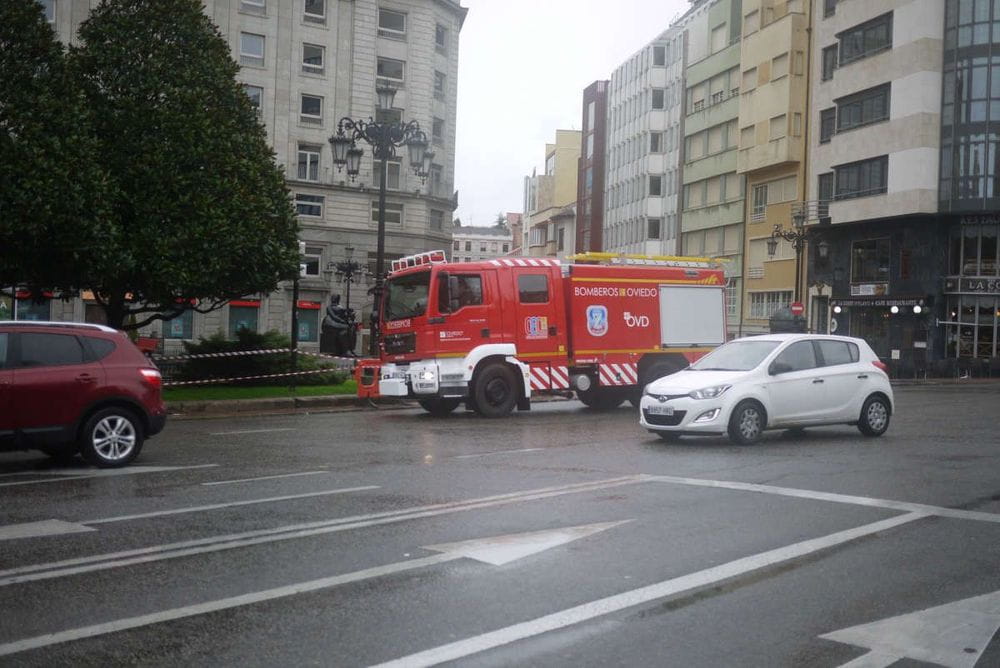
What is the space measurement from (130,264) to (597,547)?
17.2 meters

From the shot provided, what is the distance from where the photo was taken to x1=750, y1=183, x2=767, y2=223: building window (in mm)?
59000

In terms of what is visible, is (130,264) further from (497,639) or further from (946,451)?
(497,639)

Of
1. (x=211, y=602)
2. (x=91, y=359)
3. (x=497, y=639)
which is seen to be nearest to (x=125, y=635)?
(x=211, y=602)

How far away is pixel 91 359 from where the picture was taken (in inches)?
474

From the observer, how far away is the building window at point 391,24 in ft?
195

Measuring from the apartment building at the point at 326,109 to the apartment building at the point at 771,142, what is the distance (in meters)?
17.6

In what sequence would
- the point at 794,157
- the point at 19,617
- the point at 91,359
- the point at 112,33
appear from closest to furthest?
the point at 19,617, the point at 91,359, the point at 112,33, the point at 794,157

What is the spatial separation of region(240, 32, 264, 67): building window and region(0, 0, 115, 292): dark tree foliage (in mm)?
33891

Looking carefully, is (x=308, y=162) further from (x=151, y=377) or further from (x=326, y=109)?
(x=151, y=377)

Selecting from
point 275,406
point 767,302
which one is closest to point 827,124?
point 767,302

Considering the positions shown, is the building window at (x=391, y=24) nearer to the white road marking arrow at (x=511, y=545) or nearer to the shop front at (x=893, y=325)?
the shop front at (x=893, y=325)

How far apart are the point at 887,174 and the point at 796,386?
35.4m

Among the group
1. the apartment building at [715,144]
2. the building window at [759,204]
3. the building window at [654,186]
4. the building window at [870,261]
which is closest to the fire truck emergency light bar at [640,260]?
the building window at [870,261]

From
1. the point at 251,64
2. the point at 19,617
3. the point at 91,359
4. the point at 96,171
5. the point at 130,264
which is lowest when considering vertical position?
the point at 19,617
